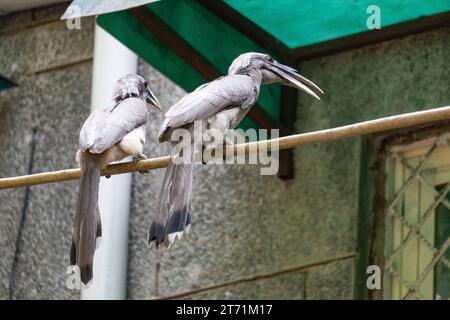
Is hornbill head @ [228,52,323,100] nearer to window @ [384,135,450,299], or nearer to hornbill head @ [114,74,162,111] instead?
hornbill head @ [114,74,162,111]

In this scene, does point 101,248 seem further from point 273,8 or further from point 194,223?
point 273,8

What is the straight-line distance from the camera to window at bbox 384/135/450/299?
950cm

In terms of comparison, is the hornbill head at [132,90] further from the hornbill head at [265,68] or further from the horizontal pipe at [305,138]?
the horizontal pipe at [305,138]

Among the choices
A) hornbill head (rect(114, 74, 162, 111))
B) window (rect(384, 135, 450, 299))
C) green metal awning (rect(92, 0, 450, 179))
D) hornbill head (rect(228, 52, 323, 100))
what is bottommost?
window (rect(384, 135, 450, 299))

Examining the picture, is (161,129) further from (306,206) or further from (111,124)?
(306,206)

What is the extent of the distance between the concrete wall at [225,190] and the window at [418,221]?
0.22 metres

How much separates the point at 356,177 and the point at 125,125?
1.93 metres

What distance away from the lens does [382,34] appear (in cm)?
979

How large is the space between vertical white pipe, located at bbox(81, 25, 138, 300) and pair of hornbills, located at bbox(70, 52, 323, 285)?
1597 millimetres

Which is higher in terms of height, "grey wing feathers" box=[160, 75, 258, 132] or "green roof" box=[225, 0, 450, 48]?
"green roof" box=[225, 0, 450, 48]

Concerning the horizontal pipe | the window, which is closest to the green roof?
the window

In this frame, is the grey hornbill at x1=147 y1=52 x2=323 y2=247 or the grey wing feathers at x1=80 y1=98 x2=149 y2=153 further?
the grey wing feathers at x1=80 y1=98 x2=149 y2=153
